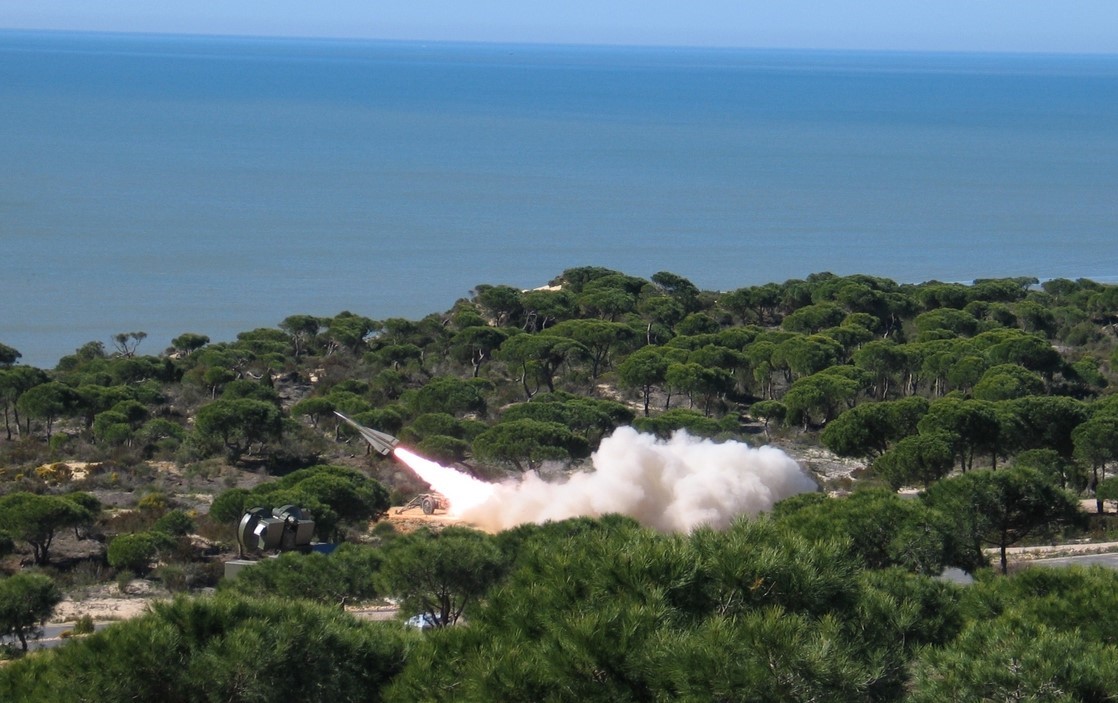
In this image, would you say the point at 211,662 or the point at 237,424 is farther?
the point at 237,424

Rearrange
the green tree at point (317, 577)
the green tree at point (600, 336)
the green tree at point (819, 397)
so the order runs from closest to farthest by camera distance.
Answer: the green tree at point (317, 577), the green tree at point (819, 397), the green tree at point (600, 336)

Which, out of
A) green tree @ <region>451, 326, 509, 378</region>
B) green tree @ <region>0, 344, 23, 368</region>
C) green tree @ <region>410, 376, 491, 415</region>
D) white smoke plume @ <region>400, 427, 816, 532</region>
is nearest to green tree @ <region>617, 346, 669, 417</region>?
green tree @ <region>410, 376, 491, 415</region>

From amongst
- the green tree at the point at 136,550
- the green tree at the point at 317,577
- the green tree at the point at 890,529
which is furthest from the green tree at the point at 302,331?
the green tree at the point at 890,529

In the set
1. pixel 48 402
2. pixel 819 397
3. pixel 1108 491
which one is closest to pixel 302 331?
pixel 48 402

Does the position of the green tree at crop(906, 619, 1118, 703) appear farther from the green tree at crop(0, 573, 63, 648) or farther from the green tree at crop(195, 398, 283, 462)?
the green tree at crop(195, 398, 283, 462)

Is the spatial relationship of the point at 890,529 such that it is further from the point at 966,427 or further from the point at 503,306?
the point at 503,306

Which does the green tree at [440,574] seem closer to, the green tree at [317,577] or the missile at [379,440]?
the green tree at [317,577]

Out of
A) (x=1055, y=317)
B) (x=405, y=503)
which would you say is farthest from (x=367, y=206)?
(x=405, y=503)
